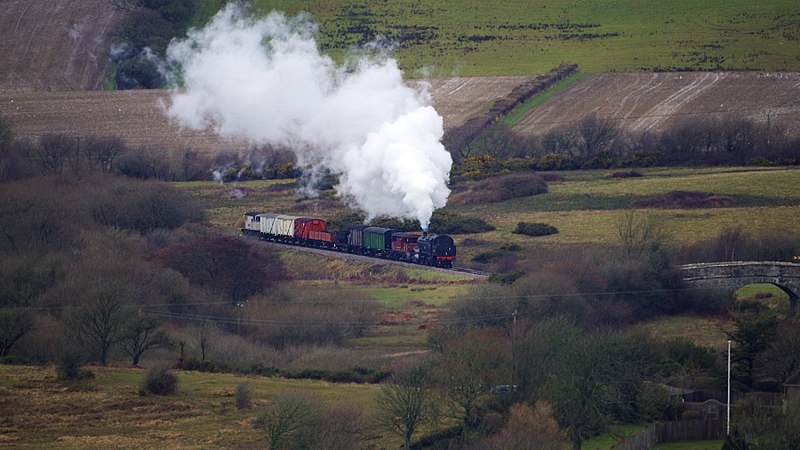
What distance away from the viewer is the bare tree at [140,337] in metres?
70.6

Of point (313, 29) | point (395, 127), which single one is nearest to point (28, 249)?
point (395, 127)

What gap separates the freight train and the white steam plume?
355 cm

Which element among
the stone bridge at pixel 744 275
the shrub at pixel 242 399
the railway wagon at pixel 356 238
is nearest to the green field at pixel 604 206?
the railway wagon at pixel 356 238

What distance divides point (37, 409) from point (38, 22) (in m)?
A: 121

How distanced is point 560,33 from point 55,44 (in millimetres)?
55152

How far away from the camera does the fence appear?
201 ft

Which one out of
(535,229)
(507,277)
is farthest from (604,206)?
(507,277)

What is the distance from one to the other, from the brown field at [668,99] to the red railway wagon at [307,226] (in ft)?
145

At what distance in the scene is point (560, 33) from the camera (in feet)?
566

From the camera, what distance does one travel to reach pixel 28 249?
89.1 metres

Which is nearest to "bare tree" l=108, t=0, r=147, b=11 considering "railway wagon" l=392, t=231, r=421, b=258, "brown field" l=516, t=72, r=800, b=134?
"brown field" l=516, t=72, r=800, b=134

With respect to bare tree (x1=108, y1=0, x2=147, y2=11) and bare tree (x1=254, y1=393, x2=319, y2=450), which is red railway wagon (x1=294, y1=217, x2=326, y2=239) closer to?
bare tree (x1=254, y1=393, x2=319, y2=450)

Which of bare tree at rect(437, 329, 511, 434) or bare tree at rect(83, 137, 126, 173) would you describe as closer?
bare tree at rect(437, 329, 511, 434)

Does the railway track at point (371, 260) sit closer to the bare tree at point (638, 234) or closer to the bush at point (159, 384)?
the bare tree at point (638, 234)
